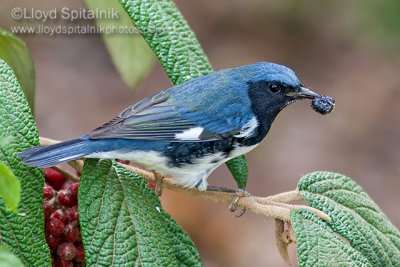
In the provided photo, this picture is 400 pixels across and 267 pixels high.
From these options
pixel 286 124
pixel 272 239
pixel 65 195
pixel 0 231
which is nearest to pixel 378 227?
pixel 65 195

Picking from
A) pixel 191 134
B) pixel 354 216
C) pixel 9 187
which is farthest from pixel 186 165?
pixel 9 187

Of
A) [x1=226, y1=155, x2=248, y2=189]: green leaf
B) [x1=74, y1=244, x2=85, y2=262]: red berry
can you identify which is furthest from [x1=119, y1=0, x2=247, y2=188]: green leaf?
[x1=74, y1=244, x2=85, y2=262]: red berry

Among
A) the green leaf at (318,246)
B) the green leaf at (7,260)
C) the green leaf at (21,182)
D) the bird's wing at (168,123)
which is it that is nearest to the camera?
the green leaf at (7,260)

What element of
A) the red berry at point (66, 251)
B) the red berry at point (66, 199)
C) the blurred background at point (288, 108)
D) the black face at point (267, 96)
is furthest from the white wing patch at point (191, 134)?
the blurred background at point (288, 108)

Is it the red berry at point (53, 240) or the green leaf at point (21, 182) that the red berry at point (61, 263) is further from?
the green leaf at point (21, 182)

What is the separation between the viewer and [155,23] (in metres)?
2.06

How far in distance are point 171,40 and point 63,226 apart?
72 centimetres

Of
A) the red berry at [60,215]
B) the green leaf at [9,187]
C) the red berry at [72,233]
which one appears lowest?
the red berry at [72,233]

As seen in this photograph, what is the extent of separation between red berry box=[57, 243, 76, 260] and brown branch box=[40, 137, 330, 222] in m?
0.30

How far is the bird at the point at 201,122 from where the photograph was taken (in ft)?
6.95

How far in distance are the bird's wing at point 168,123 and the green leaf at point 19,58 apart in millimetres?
323

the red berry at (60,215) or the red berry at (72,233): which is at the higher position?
the red berry at (60,215)

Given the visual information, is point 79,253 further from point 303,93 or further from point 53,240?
point 303,93

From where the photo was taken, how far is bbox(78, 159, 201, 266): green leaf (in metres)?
1.63
